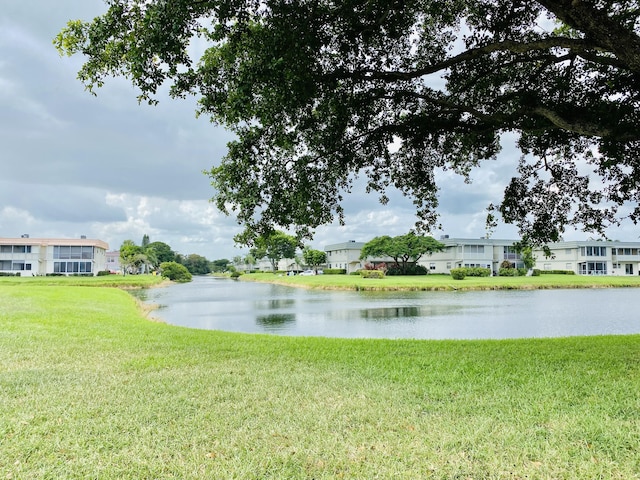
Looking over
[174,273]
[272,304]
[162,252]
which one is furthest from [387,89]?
[162,252]

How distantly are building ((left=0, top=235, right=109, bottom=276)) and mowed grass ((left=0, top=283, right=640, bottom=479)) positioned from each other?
56331 millimetres

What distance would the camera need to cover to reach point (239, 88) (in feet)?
18.6

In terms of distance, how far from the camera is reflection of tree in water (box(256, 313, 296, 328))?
16.2 meters

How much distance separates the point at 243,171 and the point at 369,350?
3945 millimetres

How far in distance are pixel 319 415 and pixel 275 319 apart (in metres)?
13.8

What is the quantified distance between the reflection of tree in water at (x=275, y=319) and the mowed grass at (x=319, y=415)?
9030 millimetres

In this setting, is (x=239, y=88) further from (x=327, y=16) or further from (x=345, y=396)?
(x=345, y=396)

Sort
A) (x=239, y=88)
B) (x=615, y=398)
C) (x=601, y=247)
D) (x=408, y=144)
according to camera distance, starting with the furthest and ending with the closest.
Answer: (x=601, y=247), (x=408, y=144), (x=239, y=88), (x=615, y=398)

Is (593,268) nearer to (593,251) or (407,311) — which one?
(593,251)

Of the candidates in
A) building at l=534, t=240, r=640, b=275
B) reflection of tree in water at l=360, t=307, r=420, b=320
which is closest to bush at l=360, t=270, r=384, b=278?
building at l=534, t=240, r=640, b=275

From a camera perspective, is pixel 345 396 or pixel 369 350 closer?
pixel 345 396

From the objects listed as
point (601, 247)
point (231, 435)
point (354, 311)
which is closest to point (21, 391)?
point (231, 435)

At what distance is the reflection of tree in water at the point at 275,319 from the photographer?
16188 mm

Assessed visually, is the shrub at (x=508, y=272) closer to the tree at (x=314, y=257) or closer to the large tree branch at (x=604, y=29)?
the tree at (x=314, y=257)
